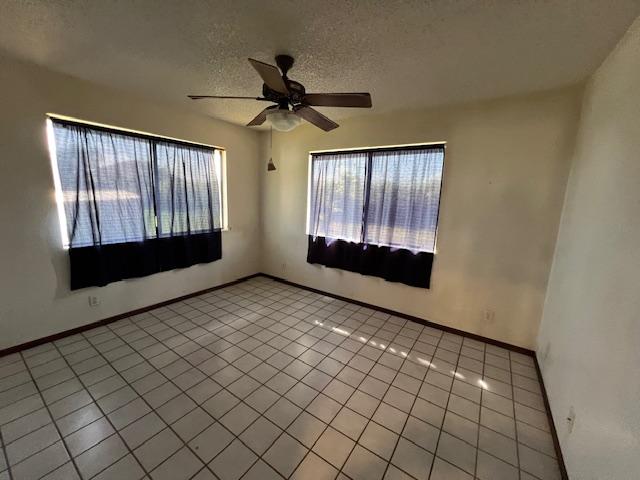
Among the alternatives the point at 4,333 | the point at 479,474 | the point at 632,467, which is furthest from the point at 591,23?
the point at 4,333

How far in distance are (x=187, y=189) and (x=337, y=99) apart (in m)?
2.46

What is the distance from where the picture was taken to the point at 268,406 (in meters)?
1.85

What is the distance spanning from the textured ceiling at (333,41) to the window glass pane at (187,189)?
0.94 meters

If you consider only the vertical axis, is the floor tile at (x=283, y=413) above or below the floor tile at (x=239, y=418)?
above

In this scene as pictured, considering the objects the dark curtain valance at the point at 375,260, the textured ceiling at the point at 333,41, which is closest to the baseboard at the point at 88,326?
the dark curtain valance at the point at 375,260

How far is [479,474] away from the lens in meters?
1.44

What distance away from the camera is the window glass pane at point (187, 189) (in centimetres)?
318

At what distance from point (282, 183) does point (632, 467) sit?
4.04 metres

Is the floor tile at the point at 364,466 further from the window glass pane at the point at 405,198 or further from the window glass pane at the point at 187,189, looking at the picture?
the window glass pane at the point at 187,189

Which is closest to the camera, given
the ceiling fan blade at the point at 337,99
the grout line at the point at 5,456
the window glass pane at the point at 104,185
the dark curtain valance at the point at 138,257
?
the grout line at the point at 5,456

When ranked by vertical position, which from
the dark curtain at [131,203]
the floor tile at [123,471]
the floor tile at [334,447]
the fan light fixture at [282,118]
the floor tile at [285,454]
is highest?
the fan light fixture at [282,118]

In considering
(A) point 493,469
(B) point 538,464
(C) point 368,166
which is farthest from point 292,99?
(B) point 538,464

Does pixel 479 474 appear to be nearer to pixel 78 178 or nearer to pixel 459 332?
pixel 459 332

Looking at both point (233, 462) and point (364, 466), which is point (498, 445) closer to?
point (364, 466)
